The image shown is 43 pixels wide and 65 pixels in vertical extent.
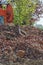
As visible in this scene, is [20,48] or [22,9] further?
[22,9]

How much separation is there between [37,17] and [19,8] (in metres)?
1.81

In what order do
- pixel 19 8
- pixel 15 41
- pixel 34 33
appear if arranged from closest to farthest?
pixel 15 41 < pixel 19 8 < pixel 34 33

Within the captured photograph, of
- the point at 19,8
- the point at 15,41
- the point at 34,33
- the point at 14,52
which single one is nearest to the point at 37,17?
the point at 34,33

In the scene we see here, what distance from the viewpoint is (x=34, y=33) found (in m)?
7.51

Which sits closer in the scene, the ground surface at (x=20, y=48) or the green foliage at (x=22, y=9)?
the ground surface at (x=20, y=48)

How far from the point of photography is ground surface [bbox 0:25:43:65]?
5289mm

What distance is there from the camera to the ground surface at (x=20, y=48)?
17.4 feet

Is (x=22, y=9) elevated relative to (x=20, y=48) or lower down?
elevated

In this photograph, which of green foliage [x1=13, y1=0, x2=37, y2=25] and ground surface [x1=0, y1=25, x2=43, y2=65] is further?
A: green foliage [x1=13, y1=0, x2=37, y2=25]

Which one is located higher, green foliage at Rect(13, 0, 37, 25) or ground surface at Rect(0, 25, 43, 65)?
green foliage at Rect(13, 0, 37, 25)

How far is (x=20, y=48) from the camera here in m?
5.88

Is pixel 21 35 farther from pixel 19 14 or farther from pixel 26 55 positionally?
pixel 26 55

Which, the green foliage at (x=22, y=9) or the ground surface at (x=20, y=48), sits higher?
the green foliage at (x=22, y=9)

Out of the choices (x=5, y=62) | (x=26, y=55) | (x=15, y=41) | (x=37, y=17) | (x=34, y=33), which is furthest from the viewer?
(x=37, y=17)
